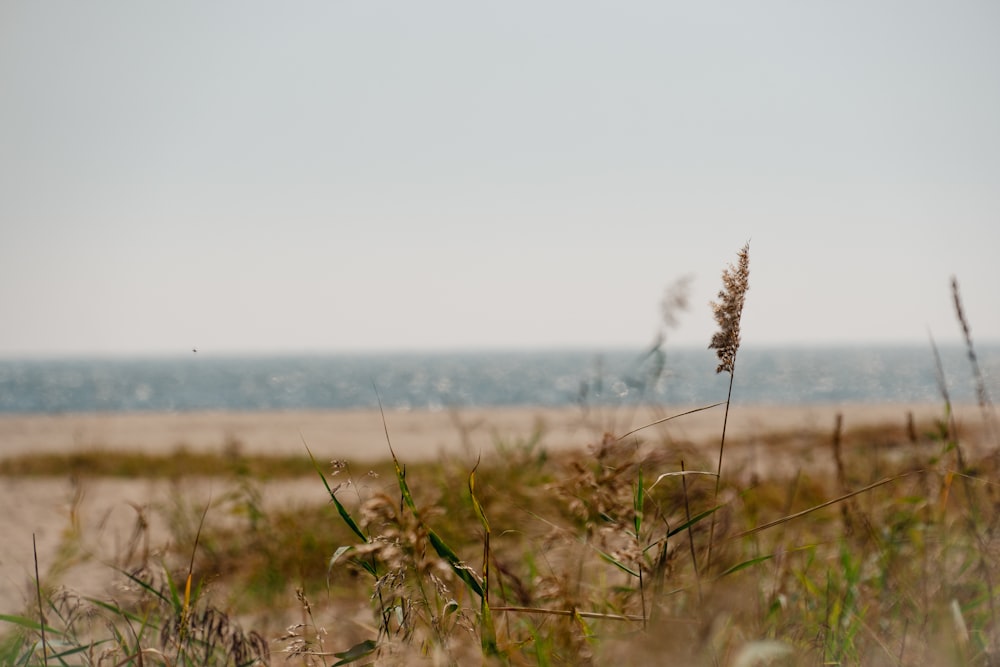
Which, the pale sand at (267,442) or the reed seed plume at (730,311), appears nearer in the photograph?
the reed seed plume at (730,311)

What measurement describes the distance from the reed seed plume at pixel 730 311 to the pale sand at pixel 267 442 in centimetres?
78

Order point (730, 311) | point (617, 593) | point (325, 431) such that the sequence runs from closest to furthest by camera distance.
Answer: point (730, 311) → point (617, 593) → point (325, 431)

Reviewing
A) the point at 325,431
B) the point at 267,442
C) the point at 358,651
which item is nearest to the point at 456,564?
the point at 358,651

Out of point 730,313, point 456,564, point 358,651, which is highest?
point 730,313

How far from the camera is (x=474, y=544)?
3766 millimetres

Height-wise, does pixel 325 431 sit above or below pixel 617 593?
below

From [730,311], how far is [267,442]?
59.2 feet

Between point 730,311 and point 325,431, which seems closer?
point 730,311

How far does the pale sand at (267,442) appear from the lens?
4363 millimetres

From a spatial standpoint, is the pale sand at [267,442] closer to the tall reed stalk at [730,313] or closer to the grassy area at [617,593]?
the grassy area at [617,593]

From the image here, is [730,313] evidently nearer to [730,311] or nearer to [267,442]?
[730,311]

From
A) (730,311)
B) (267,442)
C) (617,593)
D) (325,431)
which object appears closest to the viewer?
(730,311)

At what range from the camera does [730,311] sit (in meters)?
1.11

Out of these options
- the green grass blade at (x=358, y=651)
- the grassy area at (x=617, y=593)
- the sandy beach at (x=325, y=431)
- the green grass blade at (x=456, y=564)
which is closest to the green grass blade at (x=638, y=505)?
the grassy area at (x=617, y=593)
